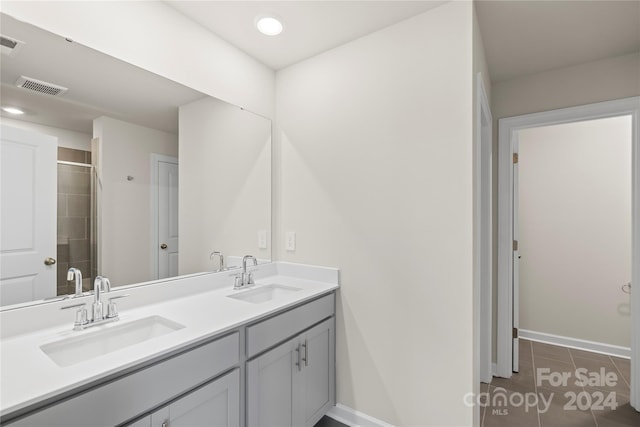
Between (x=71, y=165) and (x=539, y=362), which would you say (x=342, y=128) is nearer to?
(x=71, y=165)

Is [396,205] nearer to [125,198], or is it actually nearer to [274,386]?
[274,386]

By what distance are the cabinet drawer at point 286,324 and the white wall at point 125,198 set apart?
0.69 metres

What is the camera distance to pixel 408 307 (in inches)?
70.3

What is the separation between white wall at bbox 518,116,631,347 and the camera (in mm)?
2943

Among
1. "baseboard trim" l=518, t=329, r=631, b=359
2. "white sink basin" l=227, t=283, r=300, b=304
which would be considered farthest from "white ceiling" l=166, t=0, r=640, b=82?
"baseboard trim" l=518, t=329, r=631, b=359

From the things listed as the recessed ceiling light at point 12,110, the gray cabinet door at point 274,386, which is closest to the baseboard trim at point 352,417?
the gray cabinet door at point 274,386

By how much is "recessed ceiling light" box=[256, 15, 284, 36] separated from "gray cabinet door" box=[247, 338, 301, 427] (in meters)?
1.84

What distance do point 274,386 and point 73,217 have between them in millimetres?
1241

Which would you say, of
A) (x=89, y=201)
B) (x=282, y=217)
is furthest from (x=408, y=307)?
(x=89, y=201)

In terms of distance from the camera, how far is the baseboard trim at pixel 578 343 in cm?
291

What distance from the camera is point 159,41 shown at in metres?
1.65

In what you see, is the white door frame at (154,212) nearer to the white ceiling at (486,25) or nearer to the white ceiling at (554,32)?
the white ceiling at (486,25)

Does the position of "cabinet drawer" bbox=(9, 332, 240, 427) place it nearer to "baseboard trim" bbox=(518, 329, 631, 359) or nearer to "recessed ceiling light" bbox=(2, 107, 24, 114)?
"recessed ceiling light" bbox=(2, 107, 24, 114)

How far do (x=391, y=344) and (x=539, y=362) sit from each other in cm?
197
